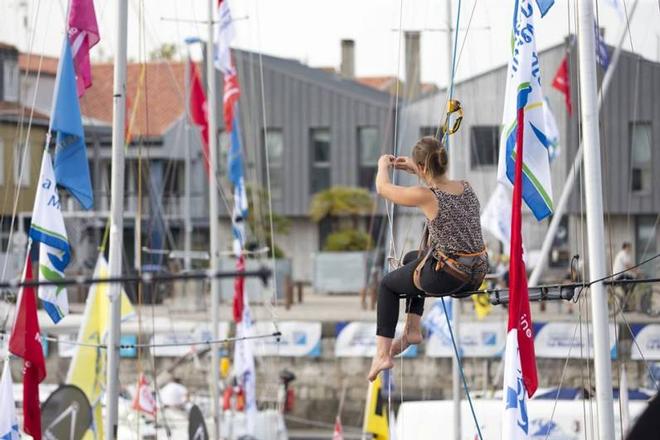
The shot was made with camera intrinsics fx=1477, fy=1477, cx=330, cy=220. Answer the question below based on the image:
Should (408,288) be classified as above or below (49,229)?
below

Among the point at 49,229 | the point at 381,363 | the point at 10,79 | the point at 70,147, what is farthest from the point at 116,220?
the point at 10,79

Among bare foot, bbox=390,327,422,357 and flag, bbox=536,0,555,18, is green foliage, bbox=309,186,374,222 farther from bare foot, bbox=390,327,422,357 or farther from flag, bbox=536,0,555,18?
bare foot, bbox=390,327,422,357

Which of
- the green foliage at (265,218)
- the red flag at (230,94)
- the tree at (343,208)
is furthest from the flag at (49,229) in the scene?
the tree at (343,208)

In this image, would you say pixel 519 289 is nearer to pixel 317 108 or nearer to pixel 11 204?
pixel 11 204

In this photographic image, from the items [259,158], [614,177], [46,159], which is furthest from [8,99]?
[46,159]

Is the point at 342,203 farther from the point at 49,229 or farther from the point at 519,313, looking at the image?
the point at 519,313

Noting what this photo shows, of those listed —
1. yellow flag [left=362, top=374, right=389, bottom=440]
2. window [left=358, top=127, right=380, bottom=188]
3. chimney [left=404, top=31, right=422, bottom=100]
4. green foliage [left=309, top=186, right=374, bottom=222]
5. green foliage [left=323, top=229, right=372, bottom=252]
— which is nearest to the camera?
yellow flag [left=362, top=374, right=389, bottom=440]

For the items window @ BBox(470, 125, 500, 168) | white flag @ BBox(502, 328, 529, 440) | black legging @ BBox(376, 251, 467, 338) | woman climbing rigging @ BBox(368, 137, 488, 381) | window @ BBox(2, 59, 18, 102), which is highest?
window @ BBox(2, 59, 18, 102)

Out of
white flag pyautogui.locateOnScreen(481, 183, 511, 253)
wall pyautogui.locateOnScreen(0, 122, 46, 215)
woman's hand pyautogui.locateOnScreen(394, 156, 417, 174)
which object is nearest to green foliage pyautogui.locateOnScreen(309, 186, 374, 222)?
wall pyautogui.locateOnScreen(0, 122, 46, 215)

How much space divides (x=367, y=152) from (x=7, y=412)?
3582cm

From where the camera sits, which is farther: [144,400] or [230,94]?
[230,94]

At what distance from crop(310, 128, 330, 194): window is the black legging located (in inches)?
1539

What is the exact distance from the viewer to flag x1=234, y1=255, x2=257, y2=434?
2259 centimetres

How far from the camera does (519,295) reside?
344 inches
